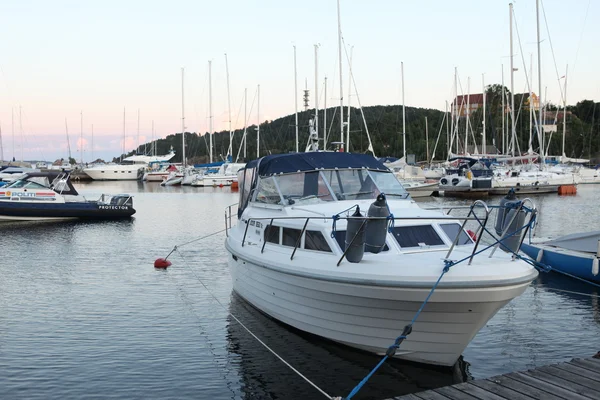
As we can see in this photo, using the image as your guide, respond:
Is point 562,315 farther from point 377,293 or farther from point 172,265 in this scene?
point 172,265

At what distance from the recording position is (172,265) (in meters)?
21.0

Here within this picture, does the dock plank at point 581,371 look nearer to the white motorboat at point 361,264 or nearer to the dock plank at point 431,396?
the white motorboat at point 361,264

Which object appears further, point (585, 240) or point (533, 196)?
point (533, 196)

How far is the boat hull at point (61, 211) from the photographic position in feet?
111

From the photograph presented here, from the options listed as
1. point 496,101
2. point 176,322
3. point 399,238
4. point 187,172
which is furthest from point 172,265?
point 496,101

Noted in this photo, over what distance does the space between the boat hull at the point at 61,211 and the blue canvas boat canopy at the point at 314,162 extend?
2349 cm

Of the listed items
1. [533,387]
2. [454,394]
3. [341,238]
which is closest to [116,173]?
[341,238]

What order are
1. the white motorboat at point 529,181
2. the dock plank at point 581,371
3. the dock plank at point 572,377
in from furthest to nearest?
the white motorboat at point 529,181
the dock plank at point 581,371
the dock plank at point 572,377

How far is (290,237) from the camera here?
11914 mm

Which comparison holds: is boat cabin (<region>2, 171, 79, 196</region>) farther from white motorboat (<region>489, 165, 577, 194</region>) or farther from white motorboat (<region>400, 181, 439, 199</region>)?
white motorboat (<region>489, 165, 577, 194</region>)

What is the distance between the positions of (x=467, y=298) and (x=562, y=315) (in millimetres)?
6651

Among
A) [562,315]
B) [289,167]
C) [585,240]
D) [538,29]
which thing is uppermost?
[538,29]

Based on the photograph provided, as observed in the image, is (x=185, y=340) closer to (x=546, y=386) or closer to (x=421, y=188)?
(x=546, y=386)

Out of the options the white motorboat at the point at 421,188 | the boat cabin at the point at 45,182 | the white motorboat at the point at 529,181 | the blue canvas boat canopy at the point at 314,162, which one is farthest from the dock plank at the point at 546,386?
the white motorboat at the point at 529,181
